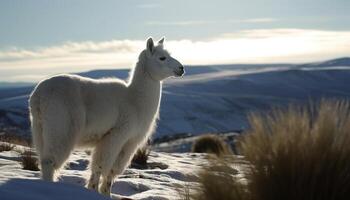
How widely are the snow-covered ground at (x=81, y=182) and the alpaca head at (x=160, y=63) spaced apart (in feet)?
4.73

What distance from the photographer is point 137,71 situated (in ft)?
27.5

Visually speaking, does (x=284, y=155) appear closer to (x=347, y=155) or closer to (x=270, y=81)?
(x=347, y=155)

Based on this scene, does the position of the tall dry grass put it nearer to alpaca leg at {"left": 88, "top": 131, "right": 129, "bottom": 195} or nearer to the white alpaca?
the white alpaca

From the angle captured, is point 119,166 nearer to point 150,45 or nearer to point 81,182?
point 81,182

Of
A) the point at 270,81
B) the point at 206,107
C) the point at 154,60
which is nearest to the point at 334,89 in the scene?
the point at 270,81

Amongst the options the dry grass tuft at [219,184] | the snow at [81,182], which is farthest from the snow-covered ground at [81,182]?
the dry grass tuft at [219,184]

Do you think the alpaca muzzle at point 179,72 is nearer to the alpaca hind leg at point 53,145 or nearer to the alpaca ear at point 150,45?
the alpaca ear at point 150,45

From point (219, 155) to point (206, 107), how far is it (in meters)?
90.2

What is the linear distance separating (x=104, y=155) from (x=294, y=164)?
11.9 feet

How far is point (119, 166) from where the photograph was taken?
7.39m

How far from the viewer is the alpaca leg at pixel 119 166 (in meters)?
7.11

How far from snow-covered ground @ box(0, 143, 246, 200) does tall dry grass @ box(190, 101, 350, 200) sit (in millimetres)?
317

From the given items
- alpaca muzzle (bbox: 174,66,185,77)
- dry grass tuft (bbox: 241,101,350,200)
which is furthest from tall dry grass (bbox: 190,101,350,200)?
alpaca muzzle (bbox: 174,66,185,77)

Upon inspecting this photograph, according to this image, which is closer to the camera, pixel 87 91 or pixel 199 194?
pixel 199 194
